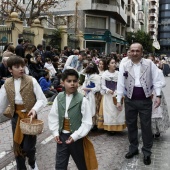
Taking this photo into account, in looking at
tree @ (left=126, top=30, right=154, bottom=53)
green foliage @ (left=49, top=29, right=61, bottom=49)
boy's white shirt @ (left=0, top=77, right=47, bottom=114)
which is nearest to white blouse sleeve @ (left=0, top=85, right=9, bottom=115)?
boy's white shirt @ (left=0, top=77, right=47, bottom=114)

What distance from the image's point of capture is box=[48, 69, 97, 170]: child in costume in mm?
3131

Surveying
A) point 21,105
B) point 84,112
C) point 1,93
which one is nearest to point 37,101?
point 21,105

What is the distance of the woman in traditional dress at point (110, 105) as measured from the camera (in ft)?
19.1

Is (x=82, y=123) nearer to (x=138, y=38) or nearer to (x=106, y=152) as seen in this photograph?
(x=106, y=152)

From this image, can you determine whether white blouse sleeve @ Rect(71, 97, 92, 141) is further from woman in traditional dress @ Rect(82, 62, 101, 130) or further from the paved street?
woman in traditional dress @ Rect(82, 62, 101, 130)

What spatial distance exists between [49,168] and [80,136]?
1.39 meters

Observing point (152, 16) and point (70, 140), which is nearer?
point (70, 140)

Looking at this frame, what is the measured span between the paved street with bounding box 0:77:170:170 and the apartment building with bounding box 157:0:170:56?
10198 centimetres

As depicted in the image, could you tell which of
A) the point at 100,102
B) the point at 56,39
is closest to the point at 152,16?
the point at 56,39

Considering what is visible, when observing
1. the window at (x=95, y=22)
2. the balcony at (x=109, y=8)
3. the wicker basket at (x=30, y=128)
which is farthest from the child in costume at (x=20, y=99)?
the window at (x=95, y=22)

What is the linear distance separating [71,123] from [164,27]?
4408 inches

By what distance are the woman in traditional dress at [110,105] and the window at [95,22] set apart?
1109 inches

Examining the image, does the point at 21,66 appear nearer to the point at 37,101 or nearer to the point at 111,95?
the point at 37,101

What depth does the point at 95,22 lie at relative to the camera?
33906 millimetres
